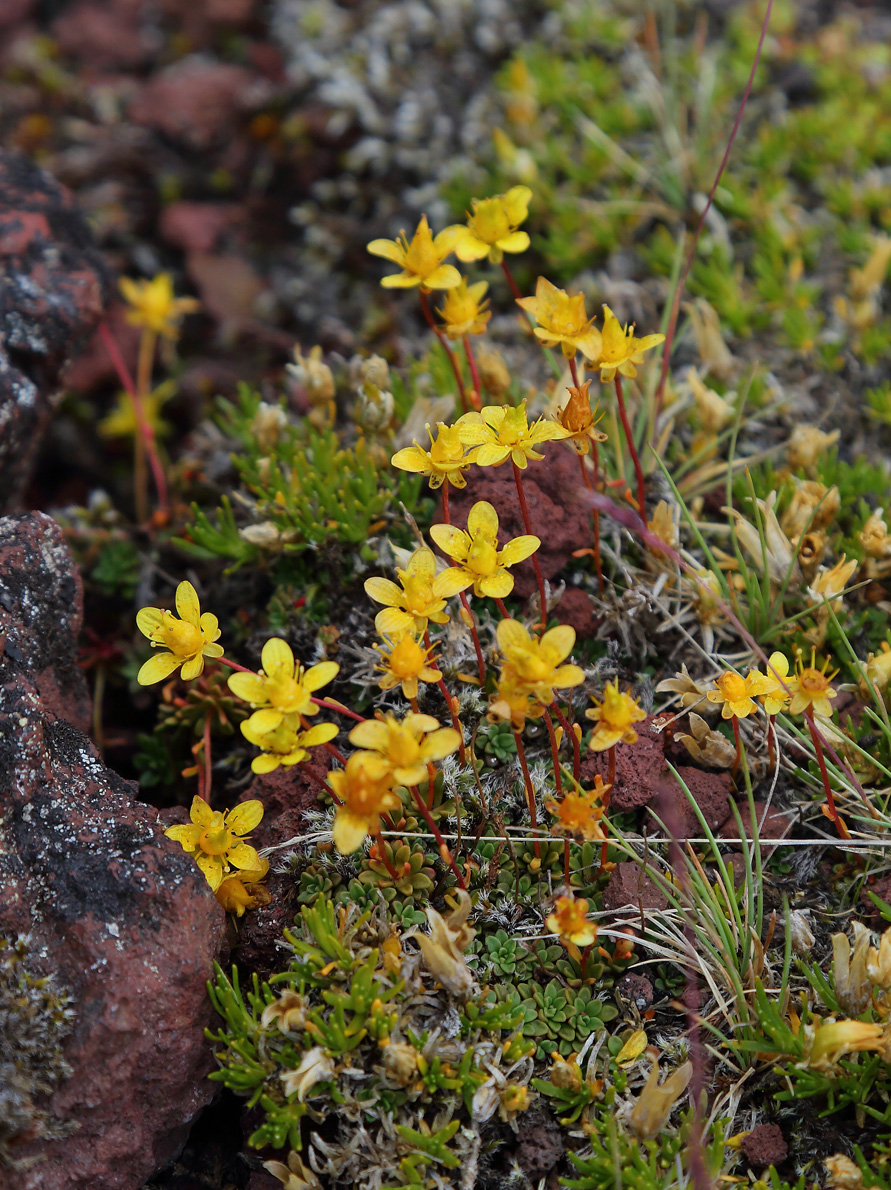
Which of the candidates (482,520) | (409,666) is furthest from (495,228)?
(409,666)

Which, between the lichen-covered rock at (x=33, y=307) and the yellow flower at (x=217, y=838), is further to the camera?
the lichen-covered rock at (x=33, y=307)

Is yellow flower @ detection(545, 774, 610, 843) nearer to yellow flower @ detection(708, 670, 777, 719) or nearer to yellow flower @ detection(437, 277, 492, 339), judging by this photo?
yellow flower @ detection(708, 670, 777, 719)

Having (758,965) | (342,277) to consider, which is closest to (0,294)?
(342,277)

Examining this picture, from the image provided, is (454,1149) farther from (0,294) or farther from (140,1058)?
(0,294)

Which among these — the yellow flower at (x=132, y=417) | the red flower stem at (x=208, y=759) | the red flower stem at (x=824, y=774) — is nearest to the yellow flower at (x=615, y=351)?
the red flower stem at (x=824, y=774)

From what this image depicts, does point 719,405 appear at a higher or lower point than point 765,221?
lower

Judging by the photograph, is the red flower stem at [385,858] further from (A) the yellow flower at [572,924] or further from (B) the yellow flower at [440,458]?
(B) the yellow flower at [440,458]
